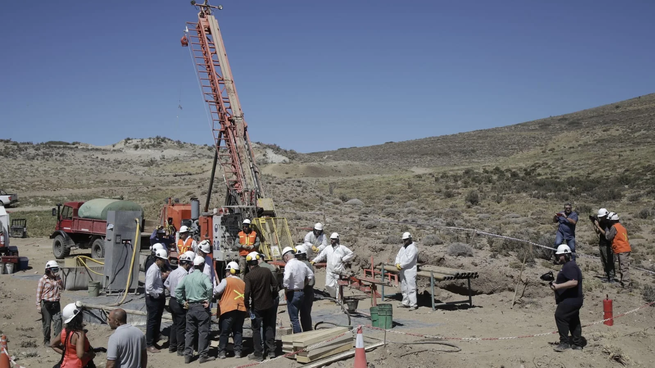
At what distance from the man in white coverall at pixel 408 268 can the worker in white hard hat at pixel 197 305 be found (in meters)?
4.98

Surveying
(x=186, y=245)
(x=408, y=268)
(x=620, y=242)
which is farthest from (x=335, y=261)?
(x=620, y=242)

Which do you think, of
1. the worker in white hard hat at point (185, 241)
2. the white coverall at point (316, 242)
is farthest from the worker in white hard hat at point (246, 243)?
the white coverall at point (316, 242)

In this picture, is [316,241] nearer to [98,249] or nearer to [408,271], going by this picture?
[408,271]

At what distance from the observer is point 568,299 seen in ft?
29.7

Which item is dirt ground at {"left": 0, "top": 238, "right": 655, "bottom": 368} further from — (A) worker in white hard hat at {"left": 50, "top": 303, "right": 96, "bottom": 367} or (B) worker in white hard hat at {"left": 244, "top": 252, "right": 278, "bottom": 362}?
(A) worker in white hard hat at {"left": 50, "top": 303, "right": 96, "bottom": 367}

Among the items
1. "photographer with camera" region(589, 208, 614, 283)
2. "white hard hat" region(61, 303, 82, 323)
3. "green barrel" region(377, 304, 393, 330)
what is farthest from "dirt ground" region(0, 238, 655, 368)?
"white hard hat" region(61, 303, 82, 323)

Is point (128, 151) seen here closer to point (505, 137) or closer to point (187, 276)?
point (505, 137)

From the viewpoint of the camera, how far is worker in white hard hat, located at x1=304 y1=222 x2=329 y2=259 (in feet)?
45.4

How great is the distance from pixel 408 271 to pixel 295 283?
3901mm

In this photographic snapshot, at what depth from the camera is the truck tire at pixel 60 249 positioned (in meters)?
22.7

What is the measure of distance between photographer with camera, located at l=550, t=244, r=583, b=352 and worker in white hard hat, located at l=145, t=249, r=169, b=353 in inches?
258

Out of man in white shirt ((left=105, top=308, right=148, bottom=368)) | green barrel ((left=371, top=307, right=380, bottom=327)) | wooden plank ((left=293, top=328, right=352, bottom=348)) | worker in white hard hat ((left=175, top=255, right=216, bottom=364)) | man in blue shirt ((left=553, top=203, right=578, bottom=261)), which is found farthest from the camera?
man in blue shirt ((left=553, top=203, right=578, bottom=261))

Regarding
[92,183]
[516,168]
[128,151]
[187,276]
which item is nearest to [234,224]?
[187,276]

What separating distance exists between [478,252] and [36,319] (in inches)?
497
